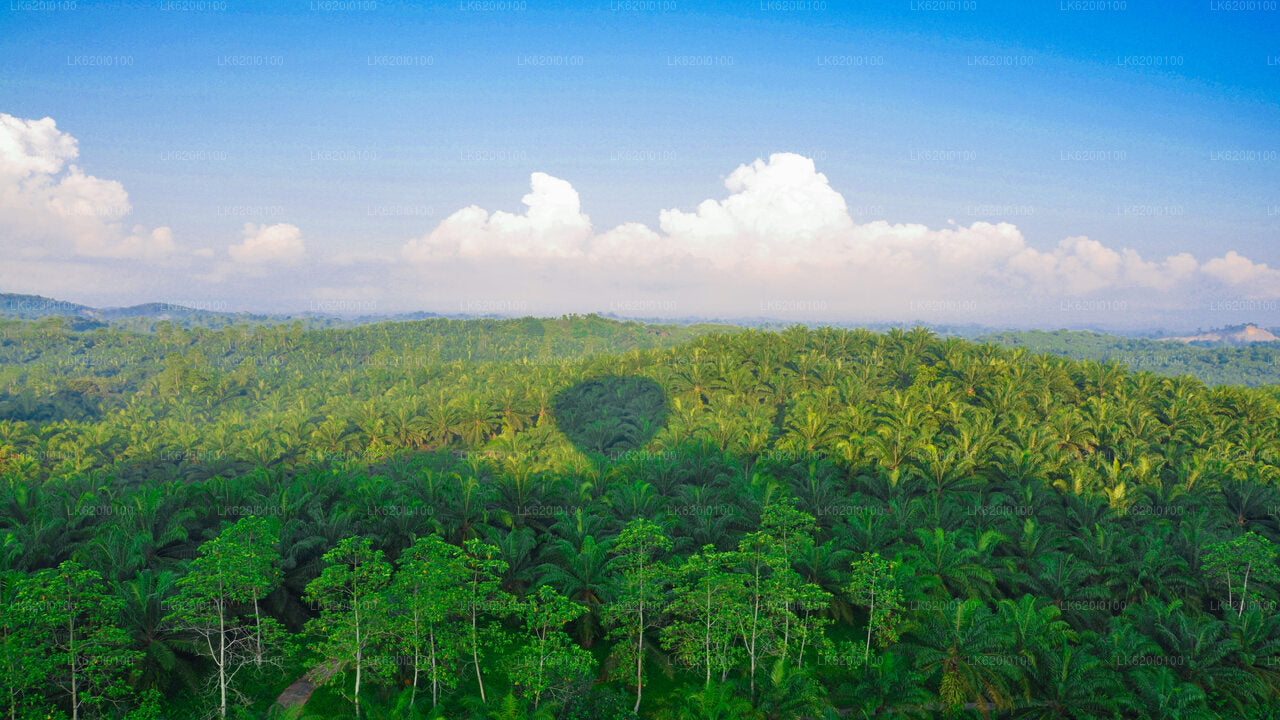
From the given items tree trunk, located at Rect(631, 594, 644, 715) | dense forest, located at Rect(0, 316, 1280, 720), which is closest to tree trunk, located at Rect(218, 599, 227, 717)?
dense forest, located at Rect(0, 316, 1280, 720)

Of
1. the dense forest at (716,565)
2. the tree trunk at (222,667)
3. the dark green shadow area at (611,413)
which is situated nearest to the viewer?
the tree trunk at (222,667)

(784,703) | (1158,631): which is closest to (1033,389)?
(1158,631)

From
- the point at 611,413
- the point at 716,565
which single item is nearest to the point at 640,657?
the point at 716,565

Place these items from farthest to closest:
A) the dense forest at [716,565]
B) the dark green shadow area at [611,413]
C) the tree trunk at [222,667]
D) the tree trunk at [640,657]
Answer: the dark green shadow area at [611,413]
the tree trunk at [640,657]
the dense forest at [716,565]
the tree trunk at [222,667]

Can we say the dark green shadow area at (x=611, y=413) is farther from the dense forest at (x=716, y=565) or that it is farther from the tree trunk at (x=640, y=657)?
the tree trunk at (x=640, y=657)

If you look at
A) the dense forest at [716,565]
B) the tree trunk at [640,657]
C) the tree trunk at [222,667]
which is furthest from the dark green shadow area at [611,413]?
the tree trunk at [222,667]

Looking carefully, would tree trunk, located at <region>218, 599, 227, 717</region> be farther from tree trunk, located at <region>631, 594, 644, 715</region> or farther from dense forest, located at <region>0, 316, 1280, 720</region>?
tree trunk, located at <region>631, 594, 644, 715</region>
